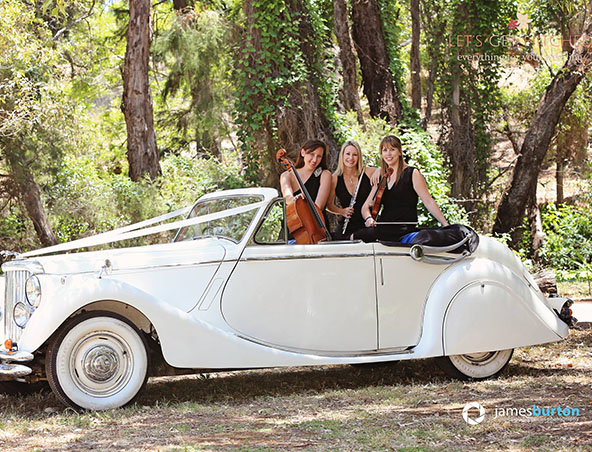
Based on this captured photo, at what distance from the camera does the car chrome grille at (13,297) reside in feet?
19.2

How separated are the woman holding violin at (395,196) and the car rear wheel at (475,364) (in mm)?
1145

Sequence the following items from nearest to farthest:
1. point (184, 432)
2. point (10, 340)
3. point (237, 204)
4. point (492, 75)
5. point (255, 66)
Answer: point (184, 432) < point (10, 340) < point (237, 204) < point (255, 66) < point (492, 75)

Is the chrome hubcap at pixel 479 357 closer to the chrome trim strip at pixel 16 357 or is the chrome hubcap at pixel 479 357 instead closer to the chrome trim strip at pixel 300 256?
the chrome trim strip at pixel 300 256

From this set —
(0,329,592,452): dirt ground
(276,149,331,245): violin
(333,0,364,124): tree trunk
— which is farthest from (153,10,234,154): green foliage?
(0,329,592,452): dirt ground

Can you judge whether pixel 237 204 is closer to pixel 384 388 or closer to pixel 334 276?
pixel 334 276

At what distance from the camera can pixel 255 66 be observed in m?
14.8

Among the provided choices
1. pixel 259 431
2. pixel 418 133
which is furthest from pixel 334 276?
pixel 418 133

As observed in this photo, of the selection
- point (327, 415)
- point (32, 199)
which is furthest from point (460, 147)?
point (327, 415)

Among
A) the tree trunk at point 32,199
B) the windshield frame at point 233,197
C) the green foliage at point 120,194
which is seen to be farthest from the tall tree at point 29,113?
the windshield frame at point 233,197

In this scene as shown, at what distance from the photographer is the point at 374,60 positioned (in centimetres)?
1658

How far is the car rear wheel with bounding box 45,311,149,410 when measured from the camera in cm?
564

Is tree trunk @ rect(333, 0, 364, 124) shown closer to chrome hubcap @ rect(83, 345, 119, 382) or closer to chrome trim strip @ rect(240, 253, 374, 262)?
chrome trim strip @ rect(240, 253, 374, 262)

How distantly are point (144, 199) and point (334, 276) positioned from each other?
10689 millimetres

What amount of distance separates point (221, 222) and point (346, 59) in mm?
9435
